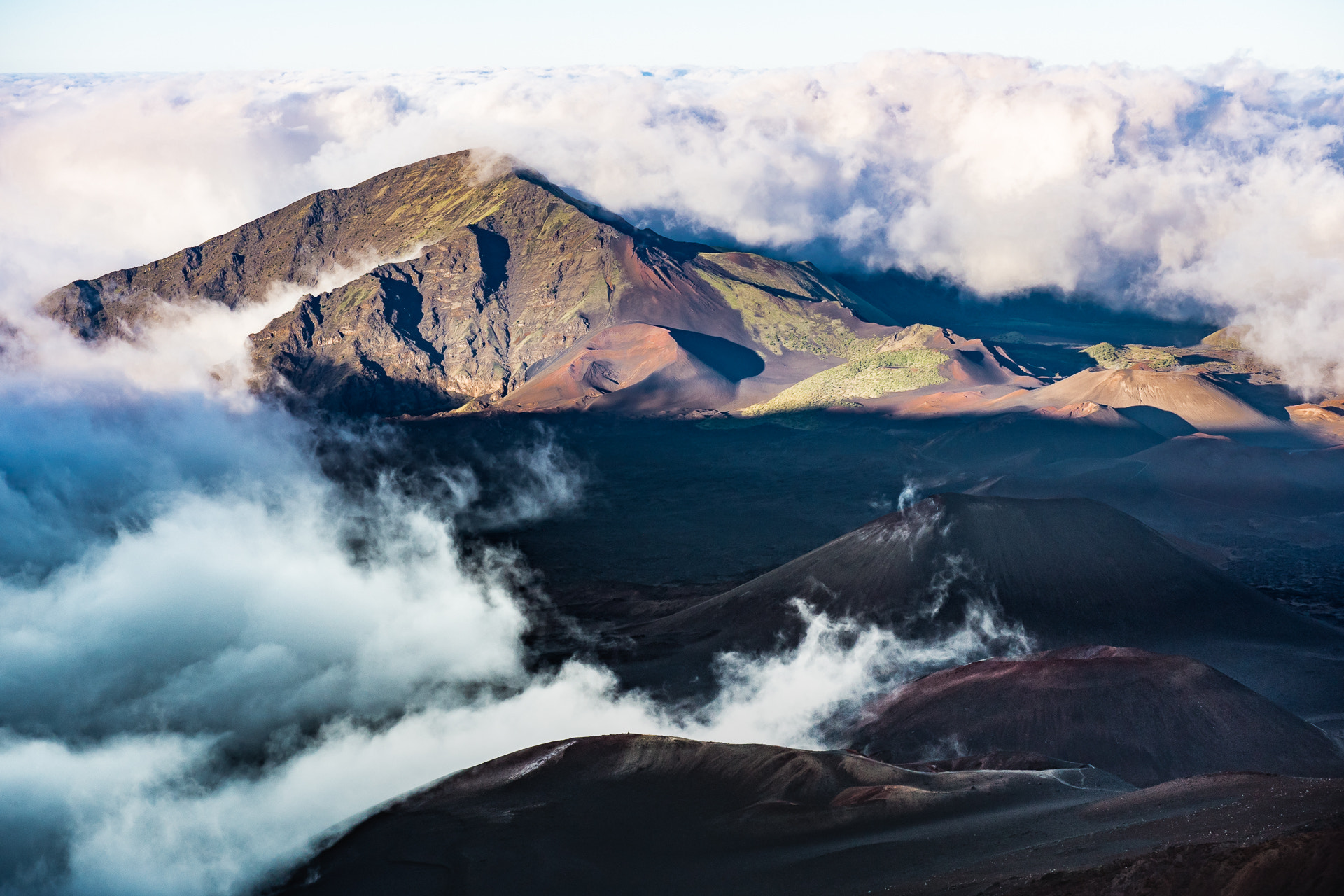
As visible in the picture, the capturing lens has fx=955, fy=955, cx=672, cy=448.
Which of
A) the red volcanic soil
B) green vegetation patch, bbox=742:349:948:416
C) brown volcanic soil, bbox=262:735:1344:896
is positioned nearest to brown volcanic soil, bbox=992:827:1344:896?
brown volcanic soil, bbox=262:735:1344:896

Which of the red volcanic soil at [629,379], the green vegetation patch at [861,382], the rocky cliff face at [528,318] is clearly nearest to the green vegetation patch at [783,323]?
the rocky cliff face at [528,318]

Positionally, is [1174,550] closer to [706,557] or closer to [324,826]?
[706,557]

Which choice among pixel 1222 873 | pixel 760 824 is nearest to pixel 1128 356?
pixel 760 824

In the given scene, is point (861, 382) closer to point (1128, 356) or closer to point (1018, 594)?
point (1128, 356)

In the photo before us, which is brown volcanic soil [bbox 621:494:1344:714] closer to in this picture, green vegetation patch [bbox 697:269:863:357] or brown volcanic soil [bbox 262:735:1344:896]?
brown volcanic soil [bbox 262:735:1344:896]

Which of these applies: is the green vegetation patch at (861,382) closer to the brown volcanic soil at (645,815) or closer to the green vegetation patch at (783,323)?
the green vegetation patch at (783,323)
